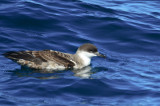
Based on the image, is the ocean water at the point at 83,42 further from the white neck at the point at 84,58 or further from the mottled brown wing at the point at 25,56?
the mottled brown wing at the point at 25,56

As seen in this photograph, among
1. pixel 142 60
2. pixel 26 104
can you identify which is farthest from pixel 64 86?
pixel 142 60

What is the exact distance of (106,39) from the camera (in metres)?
15.5

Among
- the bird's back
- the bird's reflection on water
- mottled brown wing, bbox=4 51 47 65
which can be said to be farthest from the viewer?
the bird's back

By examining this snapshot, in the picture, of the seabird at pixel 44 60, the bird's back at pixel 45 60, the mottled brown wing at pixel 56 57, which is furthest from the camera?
the mottled brown wing at pixel 56 57

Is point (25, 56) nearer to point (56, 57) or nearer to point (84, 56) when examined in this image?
point (56, 57)

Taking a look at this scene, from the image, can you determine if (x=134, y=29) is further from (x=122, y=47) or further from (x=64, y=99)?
(x=64, y=99)

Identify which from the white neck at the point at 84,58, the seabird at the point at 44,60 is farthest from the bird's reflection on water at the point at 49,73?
the white neck at the point at 84,58

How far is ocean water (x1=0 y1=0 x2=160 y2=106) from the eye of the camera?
9773 millimetres

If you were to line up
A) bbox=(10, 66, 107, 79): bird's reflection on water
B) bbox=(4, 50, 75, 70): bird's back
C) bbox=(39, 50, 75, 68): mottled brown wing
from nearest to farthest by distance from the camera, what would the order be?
bbox=(10, 66, 107, 79): bird's reflection on water < bbox=(4, 50, 75, 70): bird's back < bbox=(39, 50, 75, 68): mottled brown wing

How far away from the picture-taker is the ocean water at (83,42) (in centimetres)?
977

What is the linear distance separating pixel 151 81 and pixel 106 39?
14.7ft

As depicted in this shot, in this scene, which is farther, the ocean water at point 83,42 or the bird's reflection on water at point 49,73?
the bird's reflection on water at point 49,73

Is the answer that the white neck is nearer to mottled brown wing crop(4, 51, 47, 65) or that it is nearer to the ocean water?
the ocean water

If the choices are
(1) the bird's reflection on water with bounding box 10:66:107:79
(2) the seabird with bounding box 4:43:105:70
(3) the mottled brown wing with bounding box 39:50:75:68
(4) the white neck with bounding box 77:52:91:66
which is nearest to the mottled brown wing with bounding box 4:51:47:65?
(2) the seabird with bounding box 4:43:105:70
